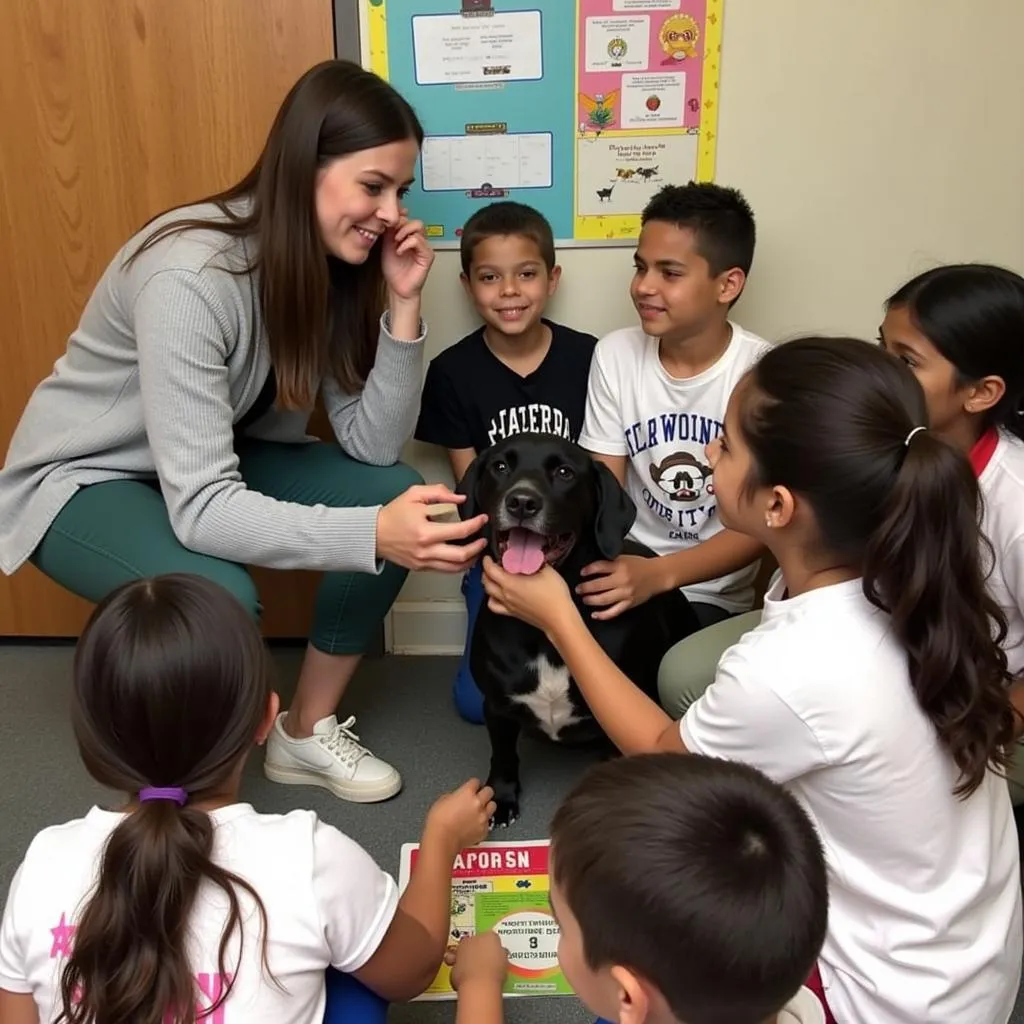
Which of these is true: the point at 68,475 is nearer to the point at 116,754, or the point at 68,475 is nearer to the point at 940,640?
the point at 116,754

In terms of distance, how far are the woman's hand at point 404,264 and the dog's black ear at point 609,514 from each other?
515 millimetres

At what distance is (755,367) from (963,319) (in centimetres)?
47

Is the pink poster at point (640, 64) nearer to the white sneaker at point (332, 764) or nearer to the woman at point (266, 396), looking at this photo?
the woman at point (266, 396)

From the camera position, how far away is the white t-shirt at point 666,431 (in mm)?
1943

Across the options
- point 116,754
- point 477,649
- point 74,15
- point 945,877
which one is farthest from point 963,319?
point 74,15

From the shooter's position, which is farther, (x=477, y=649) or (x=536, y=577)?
(x=477, y=649)

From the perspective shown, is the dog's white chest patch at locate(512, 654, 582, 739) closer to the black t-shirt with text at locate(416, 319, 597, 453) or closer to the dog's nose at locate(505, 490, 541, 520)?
the dog's nose at locate(505, 490, 541, 520)

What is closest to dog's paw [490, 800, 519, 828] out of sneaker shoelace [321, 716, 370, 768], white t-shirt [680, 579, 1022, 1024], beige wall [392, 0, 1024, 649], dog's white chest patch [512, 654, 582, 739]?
dog's white chest patch [512, 654, 582, 739]

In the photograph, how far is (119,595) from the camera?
0.93 metres

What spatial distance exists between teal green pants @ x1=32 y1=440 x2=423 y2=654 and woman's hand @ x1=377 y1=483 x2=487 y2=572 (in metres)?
0.27

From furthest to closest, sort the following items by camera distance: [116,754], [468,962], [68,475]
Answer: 1. [68,475]
2. [468,962]
3. [116,754]

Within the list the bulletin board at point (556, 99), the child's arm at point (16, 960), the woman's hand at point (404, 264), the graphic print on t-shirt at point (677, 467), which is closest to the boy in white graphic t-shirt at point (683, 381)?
the graphic print on t-shirt at point (677, 467)

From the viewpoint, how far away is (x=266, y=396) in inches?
70.3

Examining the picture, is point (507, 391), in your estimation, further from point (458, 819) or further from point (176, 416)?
point (458, 819)
